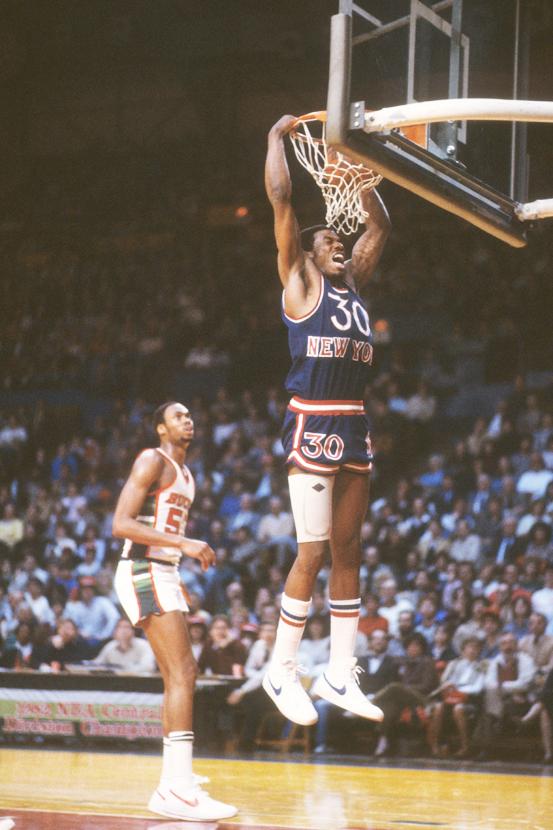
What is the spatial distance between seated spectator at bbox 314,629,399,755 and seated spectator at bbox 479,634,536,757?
3.09 ft

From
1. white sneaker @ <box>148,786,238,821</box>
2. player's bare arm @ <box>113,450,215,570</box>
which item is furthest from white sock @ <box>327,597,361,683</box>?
white sneaker @ <box>148,786,238,821</box>

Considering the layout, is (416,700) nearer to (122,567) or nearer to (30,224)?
(122,567)

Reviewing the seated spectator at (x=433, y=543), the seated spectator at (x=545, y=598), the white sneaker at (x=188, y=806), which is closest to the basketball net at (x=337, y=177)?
the white sneaker at (x=188, y=806)

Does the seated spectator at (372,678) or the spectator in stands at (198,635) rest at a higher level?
the spectator in stands at (198,635)

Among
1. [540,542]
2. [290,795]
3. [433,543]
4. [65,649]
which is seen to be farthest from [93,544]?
[290,795]

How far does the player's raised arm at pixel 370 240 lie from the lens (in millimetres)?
6625

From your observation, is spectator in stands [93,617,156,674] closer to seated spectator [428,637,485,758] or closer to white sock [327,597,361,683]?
seated spectator [428,637,485,758]

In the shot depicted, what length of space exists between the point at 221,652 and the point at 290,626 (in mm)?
6861

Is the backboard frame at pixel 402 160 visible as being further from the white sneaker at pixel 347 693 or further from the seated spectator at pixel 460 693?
the seated spectator at pixel 460 693

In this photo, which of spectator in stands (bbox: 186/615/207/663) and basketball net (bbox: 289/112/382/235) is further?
spectator in stands (bbox: 186/615/207/663)

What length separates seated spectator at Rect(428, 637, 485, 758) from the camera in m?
11.7

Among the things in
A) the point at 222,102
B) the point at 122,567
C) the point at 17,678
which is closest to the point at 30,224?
the point at 222,102

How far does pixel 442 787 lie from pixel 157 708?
411 centimetres

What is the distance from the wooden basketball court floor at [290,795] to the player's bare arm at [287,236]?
3.11 m
